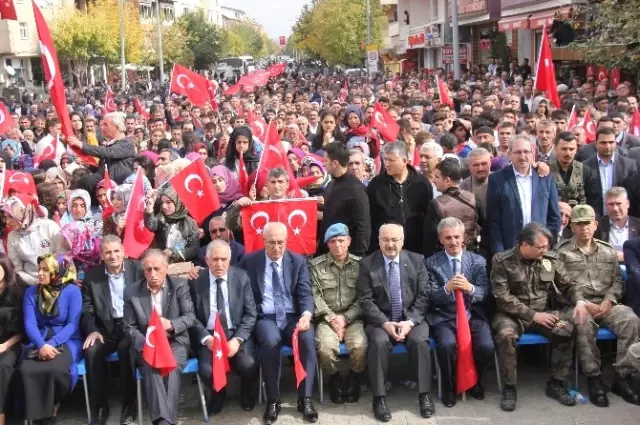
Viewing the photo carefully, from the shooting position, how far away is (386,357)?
21.7 feet

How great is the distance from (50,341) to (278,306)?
73.1 inches

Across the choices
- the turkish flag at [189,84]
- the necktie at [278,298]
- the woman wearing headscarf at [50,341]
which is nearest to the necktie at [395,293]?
the necktie at [278,298]

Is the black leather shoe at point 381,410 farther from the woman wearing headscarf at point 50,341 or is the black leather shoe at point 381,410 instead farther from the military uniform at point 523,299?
the woman wearing headscarf at point 50,341

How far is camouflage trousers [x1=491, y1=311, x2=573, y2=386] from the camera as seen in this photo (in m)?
6.64

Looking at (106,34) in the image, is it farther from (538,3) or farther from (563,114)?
(563,114)

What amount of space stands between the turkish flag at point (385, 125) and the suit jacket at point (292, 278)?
4.70 metres

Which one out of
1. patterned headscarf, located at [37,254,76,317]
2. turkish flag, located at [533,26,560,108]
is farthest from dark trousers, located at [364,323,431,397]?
turkish flag, located at [533,26,560,108]

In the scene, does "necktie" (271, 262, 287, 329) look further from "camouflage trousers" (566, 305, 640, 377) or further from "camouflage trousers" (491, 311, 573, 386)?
"camouflage trousers" (566, 305, 640, 377)

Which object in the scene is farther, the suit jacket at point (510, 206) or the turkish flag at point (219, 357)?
the suit jacket at point (510, 206)

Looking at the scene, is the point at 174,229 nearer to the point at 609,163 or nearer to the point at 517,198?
the point at 517,198

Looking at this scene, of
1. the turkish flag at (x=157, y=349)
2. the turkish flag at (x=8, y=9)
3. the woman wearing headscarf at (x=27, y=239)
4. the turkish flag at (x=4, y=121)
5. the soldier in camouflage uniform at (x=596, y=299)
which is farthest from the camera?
the turkish flag at (x=8, y=9)

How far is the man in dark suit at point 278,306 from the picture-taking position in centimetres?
664

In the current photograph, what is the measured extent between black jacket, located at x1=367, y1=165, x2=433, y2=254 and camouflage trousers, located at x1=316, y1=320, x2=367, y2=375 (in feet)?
3.79

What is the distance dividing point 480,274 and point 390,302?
0.78 metres
